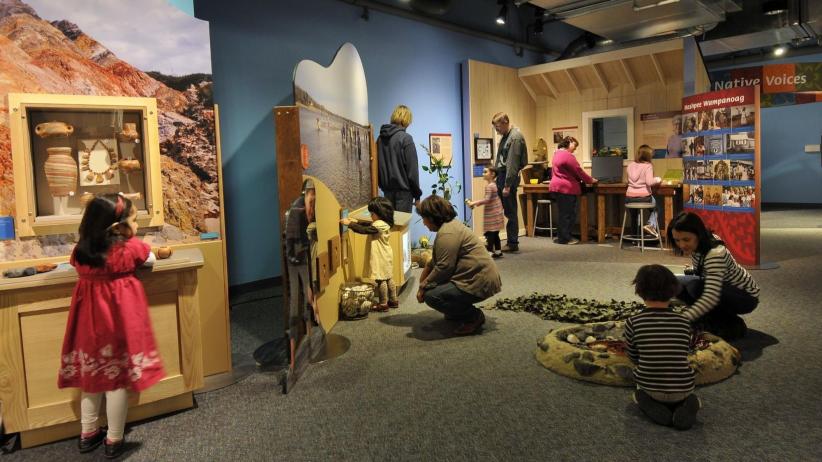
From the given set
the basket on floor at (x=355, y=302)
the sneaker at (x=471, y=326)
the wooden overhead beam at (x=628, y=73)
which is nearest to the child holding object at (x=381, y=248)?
the basket on floor at (x=355, y=302)

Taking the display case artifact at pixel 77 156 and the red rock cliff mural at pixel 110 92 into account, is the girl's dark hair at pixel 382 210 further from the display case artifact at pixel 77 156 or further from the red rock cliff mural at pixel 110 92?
the display case artifact at pixel 77 156

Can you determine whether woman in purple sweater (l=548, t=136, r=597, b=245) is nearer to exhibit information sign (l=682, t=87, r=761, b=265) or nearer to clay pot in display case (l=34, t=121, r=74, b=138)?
exhibit information sign (l=682, t=87, r=761, b=265)

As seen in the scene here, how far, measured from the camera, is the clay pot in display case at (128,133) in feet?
10.2

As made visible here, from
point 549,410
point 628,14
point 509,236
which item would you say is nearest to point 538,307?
point 549,410

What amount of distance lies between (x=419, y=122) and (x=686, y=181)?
355cm

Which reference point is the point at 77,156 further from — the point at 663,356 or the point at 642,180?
the point at 642,180

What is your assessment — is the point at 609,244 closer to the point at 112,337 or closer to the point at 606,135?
the point at 606,135

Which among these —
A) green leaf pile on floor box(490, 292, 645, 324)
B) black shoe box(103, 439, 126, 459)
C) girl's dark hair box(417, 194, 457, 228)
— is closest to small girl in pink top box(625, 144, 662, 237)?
green leaf pile on floor box(490, 292, 645, 324)

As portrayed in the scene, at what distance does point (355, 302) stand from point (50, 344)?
234 cm

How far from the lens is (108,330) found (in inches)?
102

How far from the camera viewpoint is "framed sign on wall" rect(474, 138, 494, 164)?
8.80m

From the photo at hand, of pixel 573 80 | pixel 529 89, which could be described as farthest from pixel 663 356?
pixel 529 89

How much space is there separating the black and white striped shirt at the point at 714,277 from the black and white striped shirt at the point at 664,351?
772 mm

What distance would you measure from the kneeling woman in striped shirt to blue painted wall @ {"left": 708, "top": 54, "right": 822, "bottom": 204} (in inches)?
437
